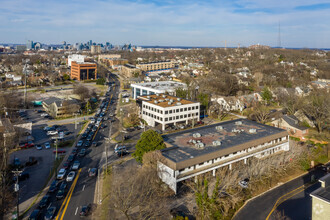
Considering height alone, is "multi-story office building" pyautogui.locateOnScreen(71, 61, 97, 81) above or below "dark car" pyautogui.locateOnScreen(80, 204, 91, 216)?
above

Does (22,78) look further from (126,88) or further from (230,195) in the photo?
(230,195)

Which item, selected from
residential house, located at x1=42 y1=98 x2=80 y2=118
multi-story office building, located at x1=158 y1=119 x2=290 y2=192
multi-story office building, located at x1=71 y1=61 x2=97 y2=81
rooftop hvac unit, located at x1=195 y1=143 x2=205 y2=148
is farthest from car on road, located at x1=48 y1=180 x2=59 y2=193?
multi-story office building, located at x1=71 y1=61 x2=97 y2=81

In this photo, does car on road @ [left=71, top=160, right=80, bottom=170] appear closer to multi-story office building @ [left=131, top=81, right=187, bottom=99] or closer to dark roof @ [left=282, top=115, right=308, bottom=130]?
multi-story office building @ [left=131, top=81, right=187, bottom=99]

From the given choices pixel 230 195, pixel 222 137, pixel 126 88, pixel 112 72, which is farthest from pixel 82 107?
pixel 112 72

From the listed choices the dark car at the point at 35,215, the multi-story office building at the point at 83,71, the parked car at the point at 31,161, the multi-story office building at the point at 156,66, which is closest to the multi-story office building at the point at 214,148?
the dark car at the point at 35,215

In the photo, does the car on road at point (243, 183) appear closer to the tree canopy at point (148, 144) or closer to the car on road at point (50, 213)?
the tree canopy at point (148, 144)

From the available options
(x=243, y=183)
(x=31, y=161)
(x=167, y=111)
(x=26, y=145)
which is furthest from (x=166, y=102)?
(x=31, y=161)

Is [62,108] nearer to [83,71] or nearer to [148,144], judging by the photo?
[148,144]
